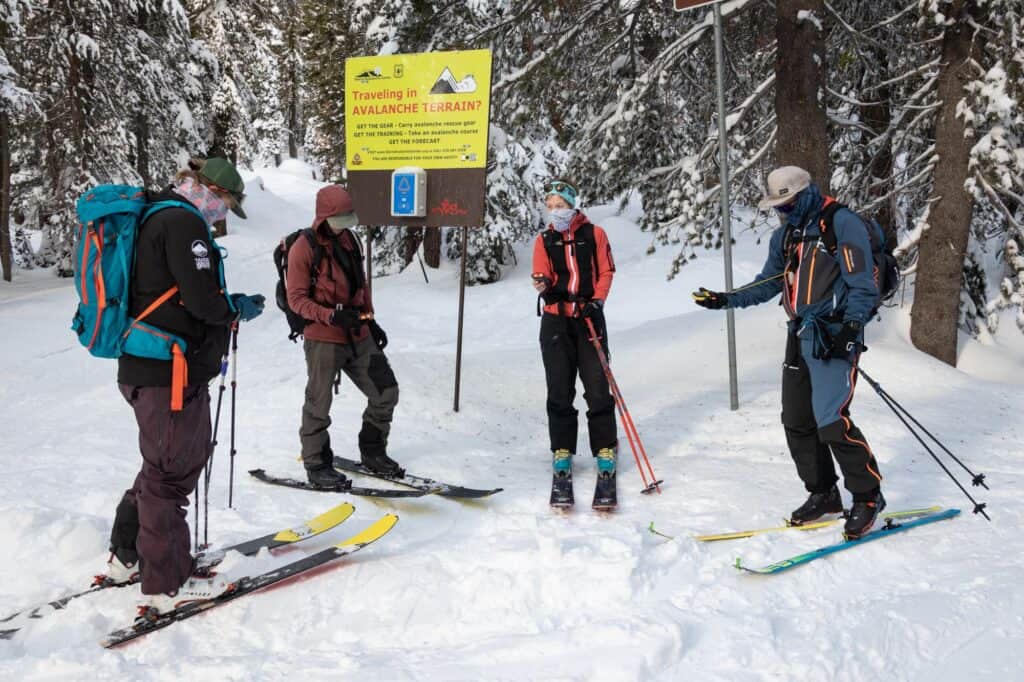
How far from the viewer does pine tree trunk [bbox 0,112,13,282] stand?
18.3m

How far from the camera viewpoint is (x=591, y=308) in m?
5.82

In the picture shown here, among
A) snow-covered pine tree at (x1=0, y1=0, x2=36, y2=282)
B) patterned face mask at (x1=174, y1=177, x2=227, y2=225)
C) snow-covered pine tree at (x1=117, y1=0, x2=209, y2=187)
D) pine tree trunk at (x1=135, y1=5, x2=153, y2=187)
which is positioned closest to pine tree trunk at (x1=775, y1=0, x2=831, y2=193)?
patterned face mask at (x1=174, y1=177, x2=227, y2=225)

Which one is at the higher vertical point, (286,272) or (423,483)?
(286,272)

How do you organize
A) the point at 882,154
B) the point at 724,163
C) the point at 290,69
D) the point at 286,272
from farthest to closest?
the point at 290,69 < the point at 882,154 < the point at 724,163 < the point at 286,272

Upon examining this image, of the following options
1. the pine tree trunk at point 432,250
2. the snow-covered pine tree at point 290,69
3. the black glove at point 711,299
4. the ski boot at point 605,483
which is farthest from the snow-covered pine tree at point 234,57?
the black glove at point 711,299

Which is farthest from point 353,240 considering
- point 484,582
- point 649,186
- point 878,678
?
point 649,186

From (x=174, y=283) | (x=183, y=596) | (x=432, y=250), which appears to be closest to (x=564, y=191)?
(x=174, y=283)

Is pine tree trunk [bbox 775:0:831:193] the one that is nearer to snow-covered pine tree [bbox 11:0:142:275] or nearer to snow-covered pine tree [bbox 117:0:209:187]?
snow-covered pine tree [bbox 11:0:142:275]

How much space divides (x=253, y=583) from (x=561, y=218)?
3.19m

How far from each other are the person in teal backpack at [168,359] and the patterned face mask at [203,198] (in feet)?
0.10

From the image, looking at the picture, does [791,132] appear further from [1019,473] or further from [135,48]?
[135,48]

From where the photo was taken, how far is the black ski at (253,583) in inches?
136

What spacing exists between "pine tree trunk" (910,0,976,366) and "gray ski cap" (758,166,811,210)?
5280mm

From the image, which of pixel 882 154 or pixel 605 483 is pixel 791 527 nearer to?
pixel 605 483
